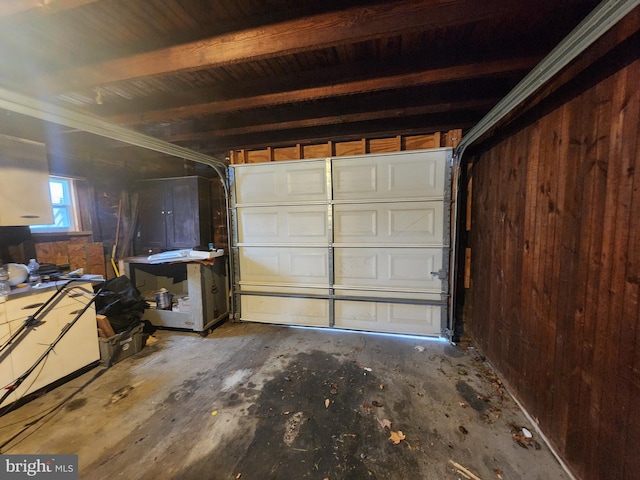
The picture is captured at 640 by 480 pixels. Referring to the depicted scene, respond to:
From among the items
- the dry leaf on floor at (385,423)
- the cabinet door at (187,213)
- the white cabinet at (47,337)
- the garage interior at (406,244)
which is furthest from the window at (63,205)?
the dry leaf on floor at (385,423)

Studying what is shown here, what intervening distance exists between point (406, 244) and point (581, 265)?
5.84 ft

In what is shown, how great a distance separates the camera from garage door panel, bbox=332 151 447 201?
2.94 meters

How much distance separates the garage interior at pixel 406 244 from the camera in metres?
1.23

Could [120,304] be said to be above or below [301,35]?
below

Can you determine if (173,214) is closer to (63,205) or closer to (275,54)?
(63,205)

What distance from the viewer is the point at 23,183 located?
7.73ft

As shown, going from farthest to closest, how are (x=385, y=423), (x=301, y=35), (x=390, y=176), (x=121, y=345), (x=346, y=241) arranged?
1. (x=346, y=241)
2. (x=390, y=176)
3. (x=121, y=345)
4. (x=385, y=423)
5. (x=301, y=35)

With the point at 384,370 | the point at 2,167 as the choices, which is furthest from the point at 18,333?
the point at 384,370

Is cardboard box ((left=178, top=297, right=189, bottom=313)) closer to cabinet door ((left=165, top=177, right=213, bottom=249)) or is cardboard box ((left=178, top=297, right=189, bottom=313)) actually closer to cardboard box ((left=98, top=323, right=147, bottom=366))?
cardboard box ((left=98, top=323, right=147, bottom=366))

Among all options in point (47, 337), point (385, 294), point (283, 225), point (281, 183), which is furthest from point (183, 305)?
point (385, 294)

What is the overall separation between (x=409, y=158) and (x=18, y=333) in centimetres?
402

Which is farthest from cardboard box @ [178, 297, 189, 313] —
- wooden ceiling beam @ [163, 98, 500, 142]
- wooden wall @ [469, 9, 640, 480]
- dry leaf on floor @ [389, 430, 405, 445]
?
wooden wall @ [469, 9, 640, 480]

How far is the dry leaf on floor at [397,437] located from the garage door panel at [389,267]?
5.60ft

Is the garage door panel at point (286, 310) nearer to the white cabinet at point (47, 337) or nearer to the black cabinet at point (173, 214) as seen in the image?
the black cabinet at point (173, 214)
